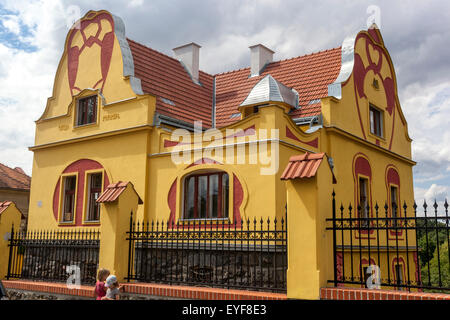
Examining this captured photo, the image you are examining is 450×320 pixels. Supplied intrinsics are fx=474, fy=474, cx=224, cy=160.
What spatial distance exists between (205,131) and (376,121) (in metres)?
8.22

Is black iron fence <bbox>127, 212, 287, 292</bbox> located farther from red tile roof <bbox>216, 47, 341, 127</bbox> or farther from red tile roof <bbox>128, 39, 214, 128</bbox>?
red tile roof <bbox>216, 47, 341, 127</bbox>

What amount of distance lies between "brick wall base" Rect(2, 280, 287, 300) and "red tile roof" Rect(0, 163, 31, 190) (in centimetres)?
1535

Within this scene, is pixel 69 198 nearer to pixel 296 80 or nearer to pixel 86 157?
pixel 86 157

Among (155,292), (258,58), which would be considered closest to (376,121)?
(258,58)

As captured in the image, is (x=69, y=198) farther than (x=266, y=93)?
Yes

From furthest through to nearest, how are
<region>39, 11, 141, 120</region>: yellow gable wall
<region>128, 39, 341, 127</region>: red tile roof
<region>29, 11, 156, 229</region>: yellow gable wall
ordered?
<region>128, 39, 341, 127</region>: red tile roof → <region>39, 11, 141, 120</region>: yellow gable wall → <region>29, 11, 156, 229</region>: yellow gable wall

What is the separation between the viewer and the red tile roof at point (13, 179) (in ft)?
87.1

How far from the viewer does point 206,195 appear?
14.2 m

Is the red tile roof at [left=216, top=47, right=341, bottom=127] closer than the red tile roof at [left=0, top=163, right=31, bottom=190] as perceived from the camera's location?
Yes

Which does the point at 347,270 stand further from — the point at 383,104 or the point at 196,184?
the point at 383,104

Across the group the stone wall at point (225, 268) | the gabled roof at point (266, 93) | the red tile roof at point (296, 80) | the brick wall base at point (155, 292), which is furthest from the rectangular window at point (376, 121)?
the brick wall base at point (155, 292)

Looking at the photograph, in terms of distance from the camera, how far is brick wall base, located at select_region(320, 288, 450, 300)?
6477mm

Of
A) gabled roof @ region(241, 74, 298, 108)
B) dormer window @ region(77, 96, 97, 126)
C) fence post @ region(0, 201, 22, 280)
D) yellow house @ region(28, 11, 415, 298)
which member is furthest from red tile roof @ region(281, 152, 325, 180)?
dormer window @ region(77, 96, 97, 126)
